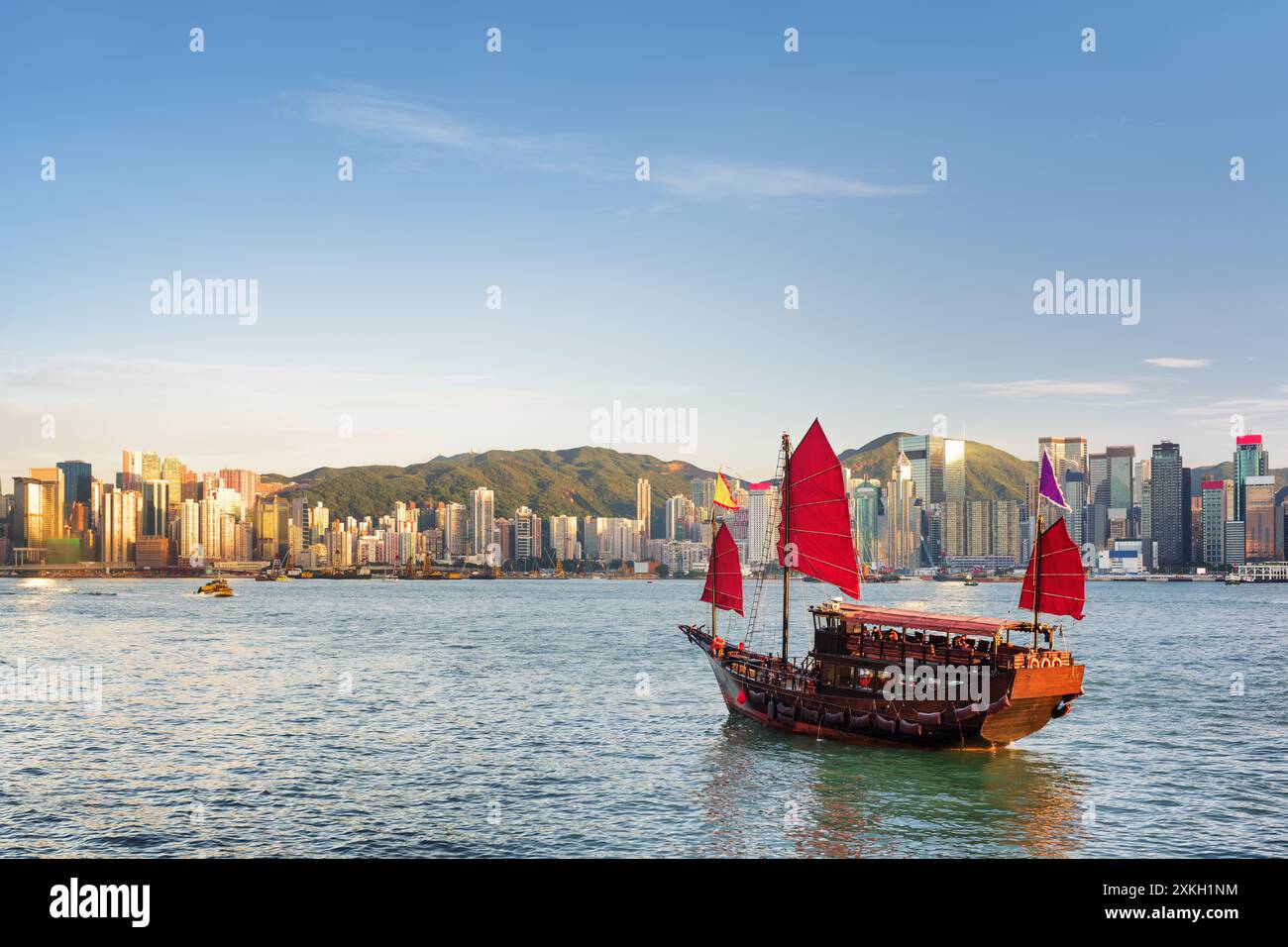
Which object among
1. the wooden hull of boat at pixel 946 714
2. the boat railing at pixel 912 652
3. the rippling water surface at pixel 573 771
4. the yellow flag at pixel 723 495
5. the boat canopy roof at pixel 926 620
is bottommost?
the rippling water surface at pixel 573 771

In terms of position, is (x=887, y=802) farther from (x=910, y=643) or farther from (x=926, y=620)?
(x=910, y=643)

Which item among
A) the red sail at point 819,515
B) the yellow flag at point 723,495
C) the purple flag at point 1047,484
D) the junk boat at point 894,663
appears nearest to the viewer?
the junk boat at point 894,663

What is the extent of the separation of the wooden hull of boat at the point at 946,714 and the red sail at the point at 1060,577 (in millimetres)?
2894

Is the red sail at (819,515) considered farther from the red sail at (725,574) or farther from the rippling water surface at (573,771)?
the rippling water surface at (573,771)

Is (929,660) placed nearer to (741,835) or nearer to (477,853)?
(741,835)

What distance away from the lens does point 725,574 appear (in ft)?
178

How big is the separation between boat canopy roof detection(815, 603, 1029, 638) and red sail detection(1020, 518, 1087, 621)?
1884 mm

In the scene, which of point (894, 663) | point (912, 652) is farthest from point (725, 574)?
point (912, 652)

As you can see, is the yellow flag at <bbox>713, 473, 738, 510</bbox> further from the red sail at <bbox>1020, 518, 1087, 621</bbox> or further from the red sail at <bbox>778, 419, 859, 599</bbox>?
the red sail at <bbox>1020, 518, 1087, 621</bbox>

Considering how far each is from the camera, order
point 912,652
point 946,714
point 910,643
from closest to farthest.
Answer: point 946,714 → point 912,652 → point 910,643

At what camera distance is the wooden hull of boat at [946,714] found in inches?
1494

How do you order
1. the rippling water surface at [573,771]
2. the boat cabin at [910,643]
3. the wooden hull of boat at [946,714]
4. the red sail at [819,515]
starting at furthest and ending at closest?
the red sail at [819,515]
the boat cabin at [910,643]
the wooden hull of boat at [946,714]
the rippling water surface at [573,771]

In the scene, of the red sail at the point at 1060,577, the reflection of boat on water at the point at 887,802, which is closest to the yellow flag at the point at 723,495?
the reflection of boat on water at the point at 887,802

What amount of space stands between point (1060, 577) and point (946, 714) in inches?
290
